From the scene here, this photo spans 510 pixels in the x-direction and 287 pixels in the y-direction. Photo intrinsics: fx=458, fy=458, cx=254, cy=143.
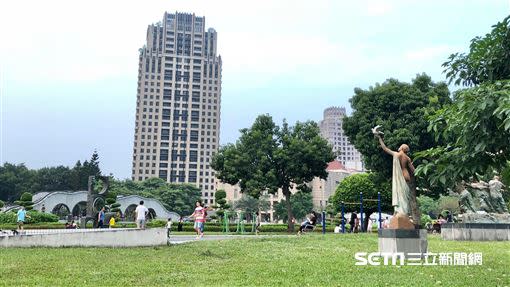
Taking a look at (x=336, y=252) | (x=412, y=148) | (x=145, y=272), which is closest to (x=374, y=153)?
(x=412, y=148)

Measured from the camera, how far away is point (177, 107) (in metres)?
132

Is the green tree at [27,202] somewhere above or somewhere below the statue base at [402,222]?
above

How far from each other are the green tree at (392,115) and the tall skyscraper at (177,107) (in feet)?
332

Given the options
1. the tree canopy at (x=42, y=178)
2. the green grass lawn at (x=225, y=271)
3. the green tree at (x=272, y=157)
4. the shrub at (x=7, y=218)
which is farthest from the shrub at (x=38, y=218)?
the tree canopy at (x=42, y=178)

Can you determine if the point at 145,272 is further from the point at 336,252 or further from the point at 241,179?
the point at 241,179

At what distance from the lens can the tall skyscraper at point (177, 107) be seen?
12925 centimetres

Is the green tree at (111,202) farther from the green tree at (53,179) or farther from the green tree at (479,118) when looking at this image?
the green tree at (479,118)

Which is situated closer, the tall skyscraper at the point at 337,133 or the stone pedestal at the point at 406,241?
the stone pedestal at the point at 406,241

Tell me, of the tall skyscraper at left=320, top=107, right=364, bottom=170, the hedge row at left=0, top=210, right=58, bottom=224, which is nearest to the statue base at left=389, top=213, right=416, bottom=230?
the hedge row at left=0, top=210, right=58, bottom=224

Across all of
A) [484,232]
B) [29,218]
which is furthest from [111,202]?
[484,232]

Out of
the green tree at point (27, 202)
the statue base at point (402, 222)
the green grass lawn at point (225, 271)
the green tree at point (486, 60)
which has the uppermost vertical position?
the green tree at point (486, 60)

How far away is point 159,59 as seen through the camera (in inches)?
5197

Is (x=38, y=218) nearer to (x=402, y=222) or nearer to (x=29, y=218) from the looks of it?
(x=29, y=218)

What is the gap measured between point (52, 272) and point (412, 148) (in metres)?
23.6
